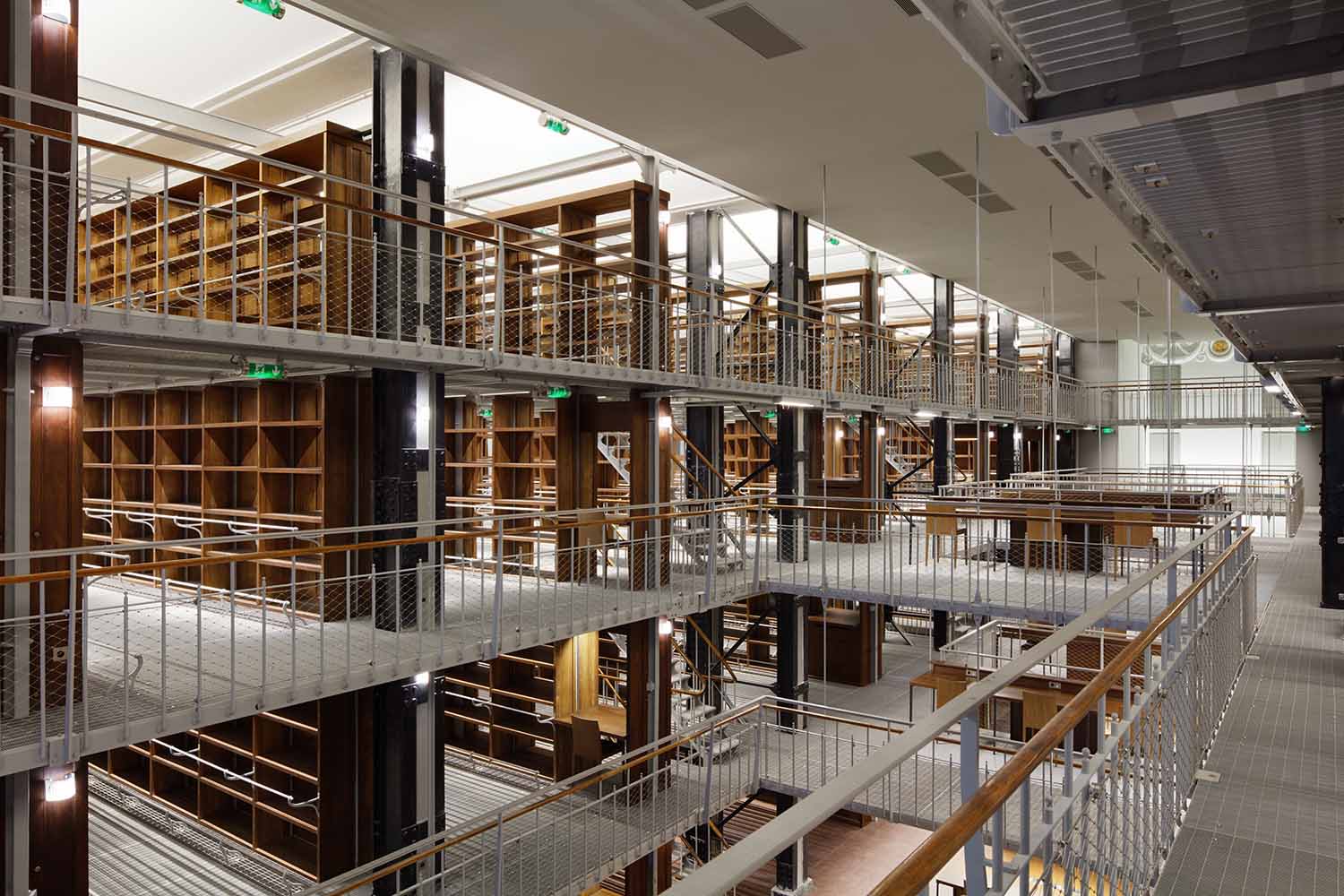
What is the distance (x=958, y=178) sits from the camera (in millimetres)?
7105

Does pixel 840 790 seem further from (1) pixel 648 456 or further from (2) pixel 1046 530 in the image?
(2) pixel 1046 530

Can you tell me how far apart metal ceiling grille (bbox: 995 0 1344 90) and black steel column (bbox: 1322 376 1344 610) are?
6951 millimetres

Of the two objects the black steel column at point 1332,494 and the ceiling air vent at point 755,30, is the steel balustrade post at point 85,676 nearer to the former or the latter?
the ceiling air vent at point 755,30

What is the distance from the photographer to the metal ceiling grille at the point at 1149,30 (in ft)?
5.05

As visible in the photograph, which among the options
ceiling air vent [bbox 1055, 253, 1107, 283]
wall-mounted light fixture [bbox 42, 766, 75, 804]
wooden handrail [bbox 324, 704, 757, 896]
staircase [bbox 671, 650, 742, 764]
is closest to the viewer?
wall-mounted light fixture [bbox 42, 766, 75, 804]

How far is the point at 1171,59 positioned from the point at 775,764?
6.79 m

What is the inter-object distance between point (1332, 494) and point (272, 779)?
8.78 metres

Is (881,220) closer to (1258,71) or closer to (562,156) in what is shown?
(562,156)

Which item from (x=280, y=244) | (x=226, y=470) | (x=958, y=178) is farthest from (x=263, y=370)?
(x=958, y=178)

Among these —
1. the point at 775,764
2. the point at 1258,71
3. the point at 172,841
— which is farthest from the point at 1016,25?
the point at 172,841

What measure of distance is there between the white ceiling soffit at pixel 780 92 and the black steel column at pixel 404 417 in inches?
15.5

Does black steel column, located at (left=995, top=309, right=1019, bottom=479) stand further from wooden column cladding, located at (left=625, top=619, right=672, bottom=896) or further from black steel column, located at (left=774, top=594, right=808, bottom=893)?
wooden column cladding, located at (left=625, top=619, right=672, bottom=896)

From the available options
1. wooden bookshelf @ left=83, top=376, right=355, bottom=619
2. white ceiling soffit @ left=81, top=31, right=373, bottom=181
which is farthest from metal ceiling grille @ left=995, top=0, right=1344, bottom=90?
white ceiling soffit @ left=81, top=31, right=373, bottom=181

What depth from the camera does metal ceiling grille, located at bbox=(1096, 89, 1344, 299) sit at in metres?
1.90
